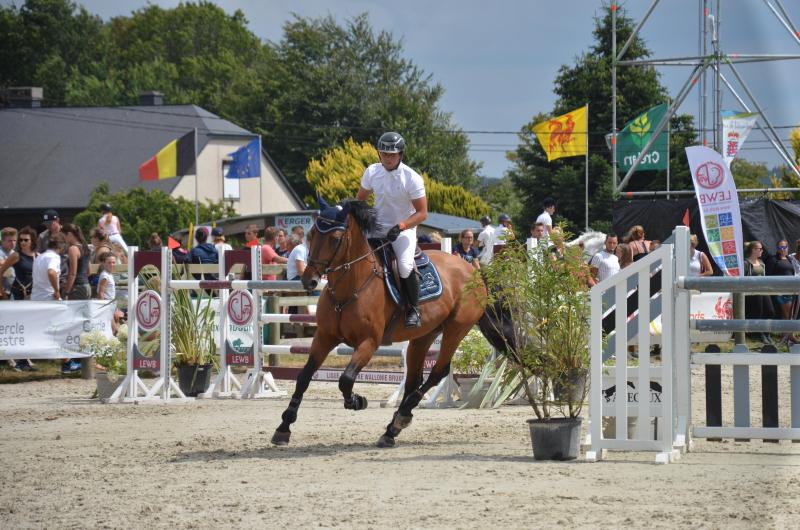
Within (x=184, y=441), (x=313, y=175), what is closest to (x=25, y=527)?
(x=184, y=441)

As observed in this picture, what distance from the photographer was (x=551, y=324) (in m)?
7.95

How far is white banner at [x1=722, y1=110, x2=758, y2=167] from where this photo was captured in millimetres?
18891

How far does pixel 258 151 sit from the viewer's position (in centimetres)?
4491

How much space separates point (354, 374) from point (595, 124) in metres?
39.1

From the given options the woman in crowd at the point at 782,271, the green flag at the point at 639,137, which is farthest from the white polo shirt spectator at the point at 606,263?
the green flag at the point at 639,137

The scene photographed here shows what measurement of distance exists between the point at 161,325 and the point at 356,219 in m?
4.76

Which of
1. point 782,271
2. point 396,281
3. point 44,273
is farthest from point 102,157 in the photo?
point 396,281

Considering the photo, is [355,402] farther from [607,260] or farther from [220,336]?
[607,260]

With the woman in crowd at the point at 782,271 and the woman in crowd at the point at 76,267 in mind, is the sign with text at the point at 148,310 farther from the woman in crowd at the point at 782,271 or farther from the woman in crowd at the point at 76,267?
the woman in crowd at the point at 782,271

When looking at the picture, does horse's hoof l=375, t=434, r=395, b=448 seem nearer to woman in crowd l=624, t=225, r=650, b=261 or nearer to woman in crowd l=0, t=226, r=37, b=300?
woman in crowd l=624, t=225, r=650, b=261

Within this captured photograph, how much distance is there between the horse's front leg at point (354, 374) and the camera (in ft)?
28.7

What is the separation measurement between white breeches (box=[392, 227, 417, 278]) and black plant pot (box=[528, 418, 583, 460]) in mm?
2008

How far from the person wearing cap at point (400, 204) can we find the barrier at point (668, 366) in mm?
1828

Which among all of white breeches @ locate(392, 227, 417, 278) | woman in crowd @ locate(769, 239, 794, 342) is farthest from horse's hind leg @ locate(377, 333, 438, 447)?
woman in crowd @ locate(769, 239, 794, 342)
